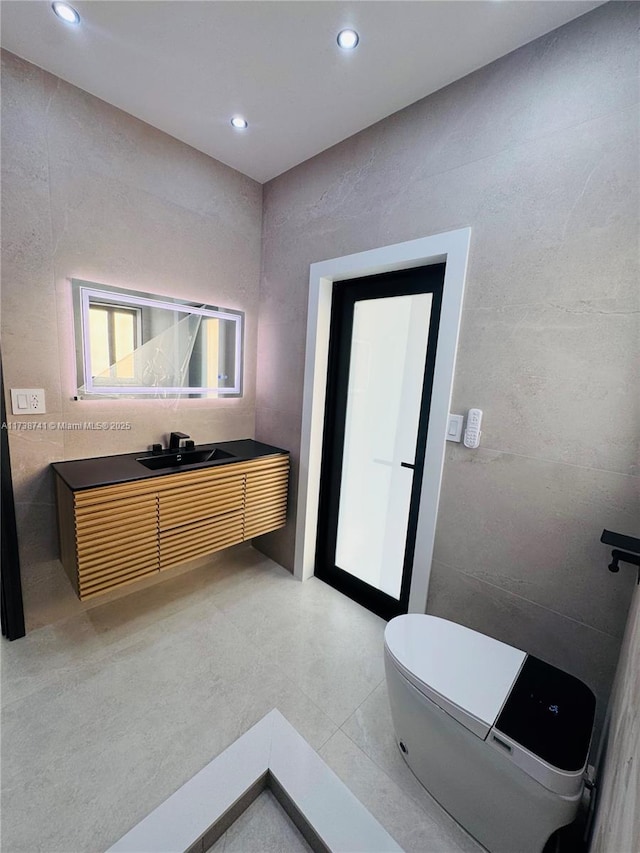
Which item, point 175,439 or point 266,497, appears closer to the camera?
point 175,439

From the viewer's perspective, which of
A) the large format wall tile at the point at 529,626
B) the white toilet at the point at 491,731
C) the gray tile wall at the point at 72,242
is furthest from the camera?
the gray tile wall at the point at 72,242

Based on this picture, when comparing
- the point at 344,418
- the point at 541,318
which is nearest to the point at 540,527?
the point at 541,318

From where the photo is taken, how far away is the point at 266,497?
2426 mm

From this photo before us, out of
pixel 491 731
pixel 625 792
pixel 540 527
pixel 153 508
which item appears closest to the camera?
pixel 625 792

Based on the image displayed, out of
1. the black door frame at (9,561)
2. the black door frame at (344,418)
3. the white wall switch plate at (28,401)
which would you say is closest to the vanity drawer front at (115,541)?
the black door frame at (9,561)

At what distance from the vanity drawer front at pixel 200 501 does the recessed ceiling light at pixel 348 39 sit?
7.05ft

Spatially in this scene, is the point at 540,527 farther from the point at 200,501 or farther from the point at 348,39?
the point at 348,39

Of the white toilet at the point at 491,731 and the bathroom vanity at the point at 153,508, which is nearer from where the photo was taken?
the white toilet at the point at 491,731

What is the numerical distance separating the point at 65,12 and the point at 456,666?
115 inches

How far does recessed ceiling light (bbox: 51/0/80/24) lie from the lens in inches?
52.0

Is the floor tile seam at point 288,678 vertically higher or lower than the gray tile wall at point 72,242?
lower

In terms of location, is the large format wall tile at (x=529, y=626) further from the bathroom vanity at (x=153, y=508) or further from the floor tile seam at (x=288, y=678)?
the bathroom vanity at (x=153, y=508)

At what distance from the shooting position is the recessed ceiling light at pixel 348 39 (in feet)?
4.49

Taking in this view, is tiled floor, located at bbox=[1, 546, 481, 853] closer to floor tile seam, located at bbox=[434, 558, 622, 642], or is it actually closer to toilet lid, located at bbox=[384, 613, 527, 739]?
toilet lid, located at bbox=[384, 613, 527, 739]
